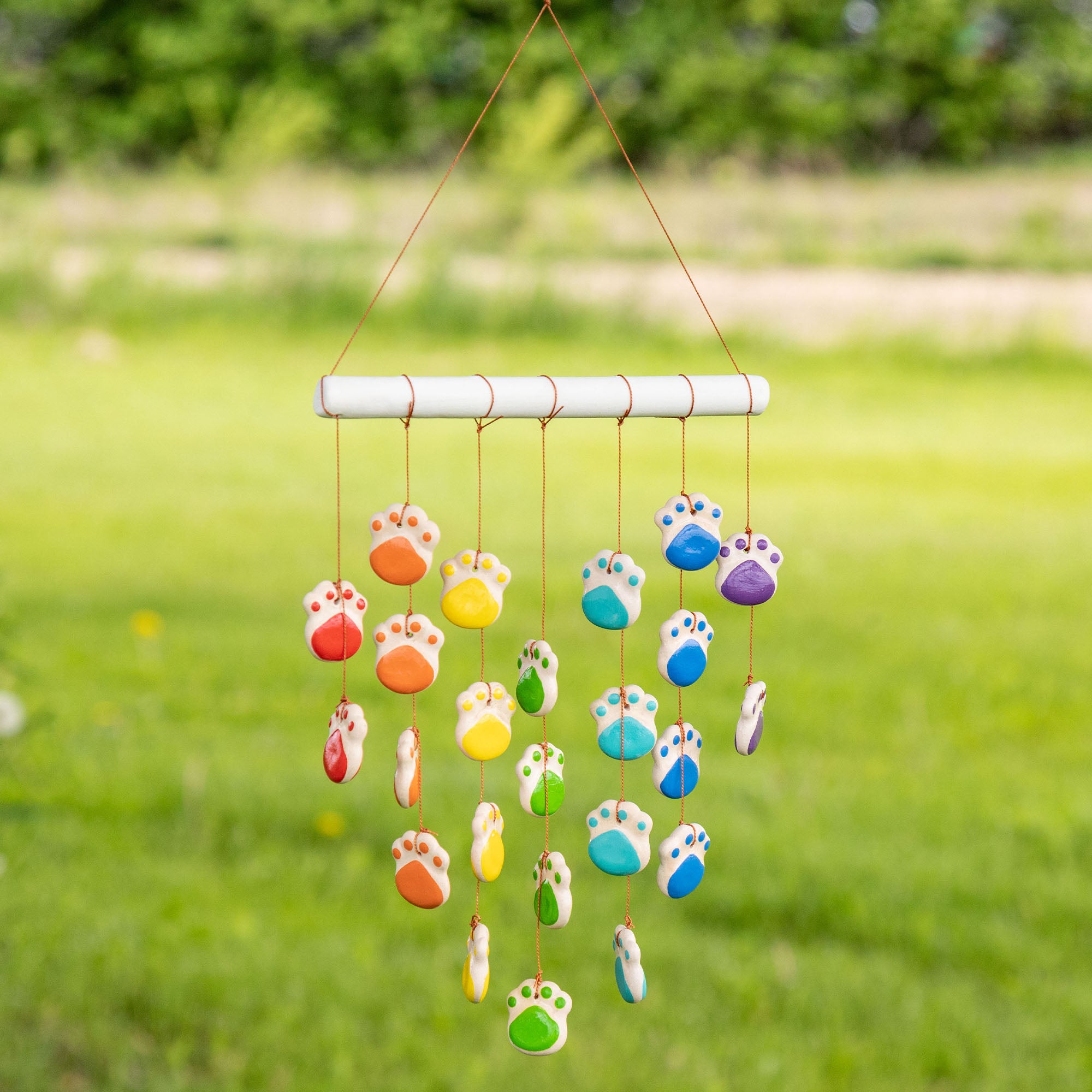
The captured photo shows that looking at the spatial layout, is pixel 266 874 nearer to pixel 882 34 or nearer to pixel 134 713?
pixel 134 713

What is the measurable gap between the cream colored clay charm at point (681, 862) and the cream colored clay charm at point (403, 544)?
405 mm

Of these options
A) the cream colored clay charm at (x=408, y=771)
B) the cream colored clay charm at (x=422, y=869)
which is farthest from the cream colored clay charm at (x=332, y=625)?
the cream colored clay charm at (x=422, y=869)

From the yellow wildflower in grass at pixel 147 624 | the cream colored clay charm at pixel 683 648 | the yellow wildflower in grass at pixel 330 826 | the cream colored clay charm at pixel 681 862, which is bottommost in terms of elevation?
the yellow wildflower in grass at pixel 147 624

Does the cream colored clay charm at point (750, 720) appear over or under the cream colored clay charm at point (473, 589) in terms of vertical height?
under

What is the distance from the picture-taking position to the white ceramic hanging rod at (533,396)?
4.49 feet

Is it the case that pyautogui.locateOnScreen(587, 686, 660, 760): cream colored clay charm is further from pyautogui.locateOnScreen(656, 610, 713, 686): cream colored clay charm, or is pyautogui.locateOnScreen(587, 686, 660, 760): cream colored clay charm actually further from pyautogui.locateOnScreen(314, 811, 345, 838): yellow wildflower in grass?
pyautogui.locateOnScreen(314, 811, 345, 838): yellow wildflower in grass

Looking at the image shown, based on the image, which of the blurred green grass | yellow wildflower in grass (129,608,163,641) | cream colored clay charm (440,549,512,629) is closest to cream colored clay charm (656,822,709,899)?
cream colored clay charm (440,549,512,629)

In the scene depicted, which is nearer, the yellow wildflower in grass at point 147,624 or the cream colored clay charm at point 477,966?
the cream colored clay charm at point 477,966

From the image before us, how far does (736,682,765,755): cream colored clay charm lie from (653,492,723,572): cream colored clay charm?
7.0 inches

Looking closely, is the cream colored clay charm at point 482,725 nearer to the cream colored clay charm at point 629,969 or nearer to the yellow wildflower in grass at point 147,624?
the cream colored clay charm at point 629,969

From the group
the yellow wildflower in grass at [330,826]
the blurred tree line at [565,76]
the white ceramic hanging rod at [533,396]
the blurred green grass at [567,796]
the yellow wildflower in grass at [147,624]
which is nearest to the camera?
the white ceramic hanging rod at [533,396]

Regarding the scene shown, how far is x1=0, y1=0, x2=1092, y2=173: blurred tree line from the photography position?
49.4 feet

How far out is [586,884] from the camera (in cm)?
316

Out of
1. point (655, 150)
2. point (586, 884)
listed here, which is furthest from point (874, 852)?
point (655, 150)
